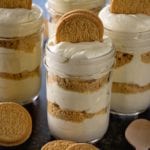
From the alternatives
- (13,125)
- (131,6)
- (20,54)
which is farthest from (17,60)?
(131,6)

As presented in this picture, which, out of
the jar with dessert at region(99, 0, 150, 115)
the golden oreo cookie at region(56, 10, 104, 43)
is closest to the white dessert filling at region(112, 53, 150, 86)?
the jar with dessert at region(99, 0, 150, 115)

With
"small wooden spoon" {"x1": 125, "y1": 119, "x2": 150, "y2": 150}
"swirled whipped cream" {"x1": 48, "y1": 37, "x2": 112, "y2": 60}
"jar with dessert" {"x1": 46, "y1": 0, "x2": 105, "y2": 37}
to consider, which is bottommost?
"small wooden spoon" {"x1": 125, "y1": 119, "x2": 150, "y2": 150}

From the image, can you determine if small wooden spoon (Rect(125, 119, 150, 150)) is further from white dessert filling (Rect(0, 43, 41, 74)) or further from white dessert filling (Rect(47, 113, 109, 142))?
white dessert filling (Rect(0, 43, 41, 74))

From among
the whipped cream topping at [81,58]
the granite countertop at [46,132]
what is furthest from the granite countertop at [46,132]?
the whipped cream topping at [81,58]

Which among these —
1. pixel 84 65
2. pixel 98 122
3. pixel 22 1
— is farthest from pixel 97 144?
pixel 22 1

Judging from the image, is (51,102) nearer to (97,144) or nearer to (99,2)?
(97,144)

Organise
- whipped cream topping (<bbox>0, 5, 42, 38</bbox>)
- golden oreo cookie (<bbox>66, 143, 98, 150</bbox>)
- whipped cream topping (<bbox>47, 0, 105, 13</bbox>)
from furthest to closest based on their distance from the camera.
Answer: whipped cream topping (<bbox>47, 0, 105, 13</bbox>), whipped cream topping (<bbox>0, 5, 42, 38</bbox>), golden oreo cookie (<bbox>66, 143, 98, 150</bbox>)

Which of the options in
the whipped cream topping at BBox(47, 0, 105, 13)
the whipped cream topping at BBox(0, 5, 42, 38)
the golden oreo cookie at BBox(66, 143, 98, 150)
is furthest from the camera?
the whipped cream topping at BBox(47, 0, 105, 13)

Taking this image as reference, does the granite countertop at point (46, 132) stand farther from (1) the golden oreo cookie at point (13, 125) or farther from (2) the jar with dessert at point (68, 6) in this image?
(2) the jar with dessert at point (68, 6)
